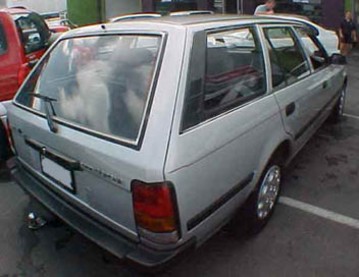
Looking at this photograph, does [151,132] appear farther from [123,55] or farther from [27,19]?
[27,19]

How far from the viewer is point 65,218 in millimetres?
2418

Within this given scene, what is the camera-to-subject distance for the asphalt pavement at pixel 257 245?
2648mm

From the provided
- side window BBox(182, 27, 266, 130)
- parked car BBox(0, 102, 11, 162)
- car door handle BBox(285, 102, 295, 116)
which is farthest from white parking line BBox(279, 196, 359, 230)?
parked car BBox(0, 102, 11, 162)

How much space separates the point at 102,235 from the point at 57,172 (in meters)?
0.54

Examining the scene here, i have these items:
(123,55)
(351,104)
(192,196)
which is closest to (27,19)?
(123,55)

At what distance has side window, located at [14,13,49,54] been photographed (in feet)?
15.1

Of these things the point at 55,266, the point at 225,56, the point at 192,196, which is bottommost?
the point at 55,266

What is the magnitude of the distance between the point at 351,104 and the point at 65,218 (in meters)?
5.45

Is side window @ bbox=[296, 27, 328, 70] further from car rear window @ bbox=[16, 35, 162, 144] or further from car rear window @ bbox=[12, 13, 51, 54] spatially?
car rear window @ bbox=[12, 13, 51, 54]

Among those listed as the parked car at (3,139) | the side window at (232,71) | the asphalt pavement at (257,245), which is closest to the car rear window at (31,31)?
the parked car at (3,139)

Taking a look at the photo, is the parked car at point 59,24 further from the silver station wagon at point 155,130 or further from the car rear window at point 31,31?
the silver station wagon at point 155,130

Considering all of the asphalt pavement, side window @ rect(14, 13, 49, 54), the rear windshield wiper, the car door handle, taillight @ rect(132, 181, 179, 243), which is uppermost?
side window @ rect(14, 13, 49, 54)

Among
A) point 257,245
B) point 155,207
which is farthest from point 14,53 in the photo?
point 257,245

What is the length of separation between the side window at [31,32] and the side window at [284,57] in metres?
2.75
